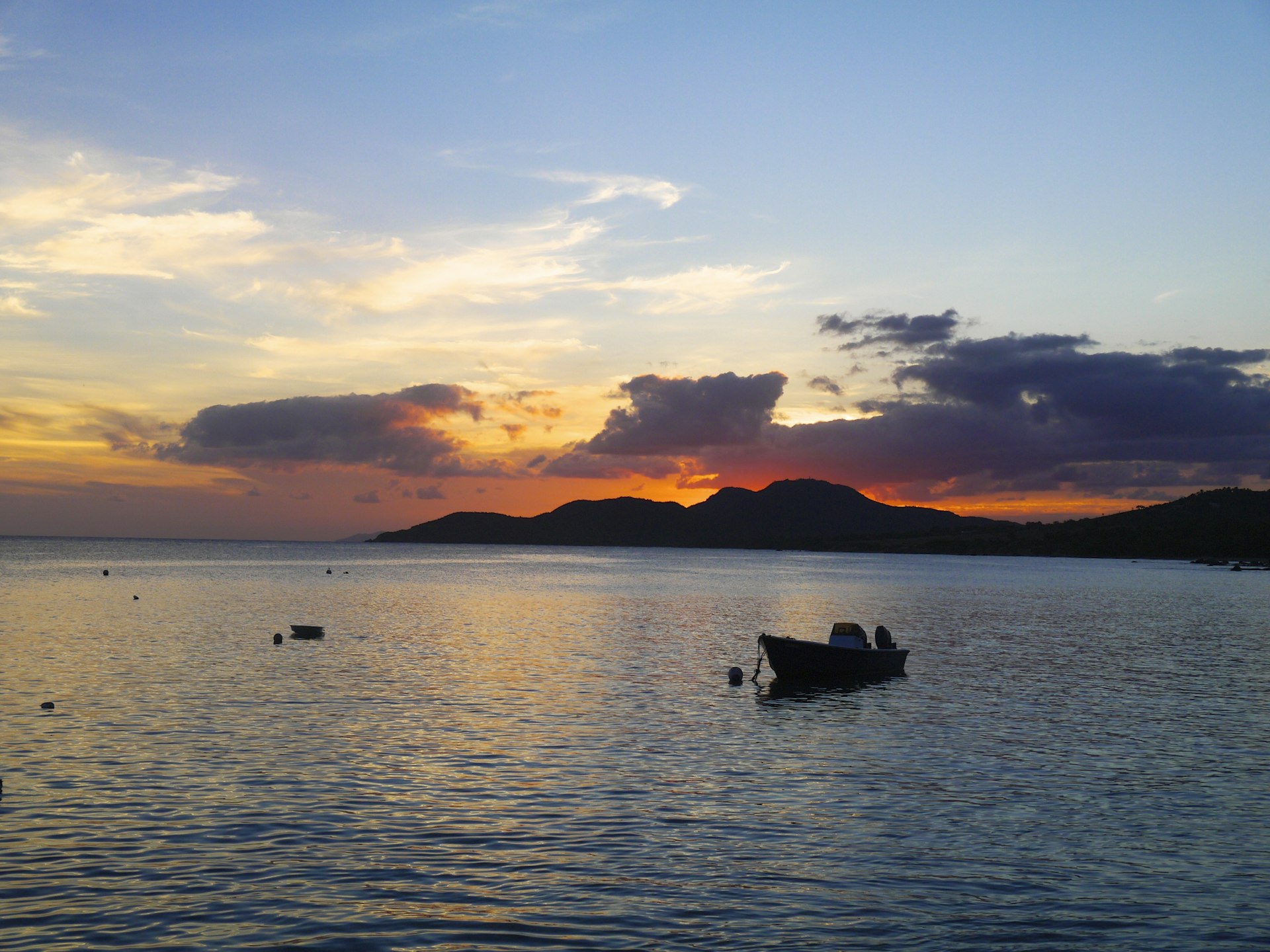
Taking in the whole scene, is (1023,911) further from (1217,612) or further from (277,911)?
(1217,612)

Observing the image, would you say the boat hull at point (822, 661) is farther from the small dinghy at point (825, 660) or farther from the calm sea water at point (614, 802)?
the calm sea water at point (614, 802)

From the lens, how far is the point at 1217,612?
9631cm

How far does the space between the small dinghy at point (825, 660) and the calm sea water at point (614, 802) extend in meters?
1.59

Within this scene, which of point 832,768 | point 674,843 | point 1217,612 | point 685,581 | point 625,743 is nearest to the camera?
point 674,843

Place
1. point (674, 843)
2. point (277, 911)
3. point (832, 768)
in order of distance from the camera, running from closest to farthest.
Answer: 1. point (277, 911)
2. point (674, 843)
3. point (832, 768)

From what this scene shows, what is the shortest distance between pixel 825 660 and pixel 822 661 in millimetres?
154

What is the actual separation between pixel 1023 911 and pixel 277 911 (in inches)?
498

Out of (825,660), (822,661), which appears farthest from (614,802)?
(825,660)

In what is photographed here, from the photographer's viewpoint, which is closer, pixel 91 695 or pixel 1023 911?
pixel 1023 911

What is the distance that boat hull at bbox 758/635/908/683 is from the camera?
44.6 m

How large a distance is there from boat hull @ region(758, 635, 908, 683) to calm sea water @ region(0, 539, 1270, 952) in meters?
1.61

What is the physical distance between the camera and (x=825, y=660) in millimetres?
45250

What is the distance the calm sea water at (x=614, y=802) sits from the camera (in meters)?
15.6

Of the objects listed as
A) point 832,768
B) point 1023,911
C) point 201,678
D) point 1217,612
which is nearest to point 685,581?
point 1217,612
